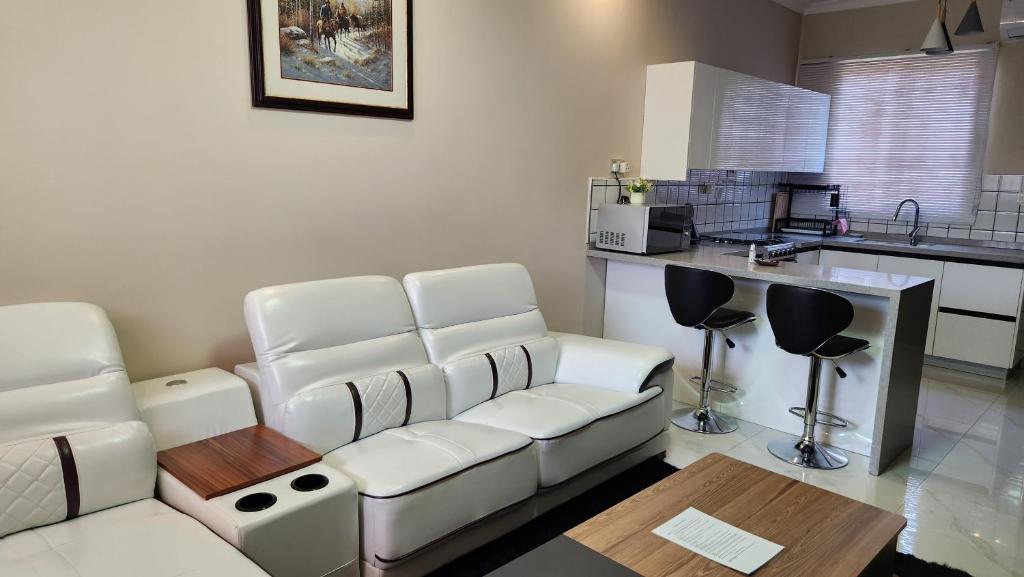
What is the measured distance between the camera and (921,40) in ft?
A: 17.3

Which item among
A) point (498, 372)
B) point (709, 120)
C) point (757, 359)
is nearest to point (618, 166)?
point (709, 120)

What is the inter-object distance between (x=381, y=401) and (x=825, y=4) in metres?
5.25

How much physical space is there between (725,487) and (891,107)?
4585mm

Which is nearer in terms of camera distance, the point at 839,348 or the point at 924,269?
the point at 839,348

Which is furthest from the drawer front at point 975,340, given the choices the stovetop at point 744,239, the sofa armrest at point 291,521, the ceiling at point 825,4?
the sofa armrest at point 291,521

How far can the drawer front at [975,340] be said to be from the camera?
4719mm

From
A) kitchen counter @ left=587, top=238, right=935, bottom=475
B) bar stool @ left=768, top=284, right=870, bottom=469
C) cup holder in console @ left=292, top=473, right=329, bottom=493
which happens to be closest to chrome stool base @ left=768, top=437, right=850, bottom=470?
bar stool @ left=768, top=284, right=870, bottom=469

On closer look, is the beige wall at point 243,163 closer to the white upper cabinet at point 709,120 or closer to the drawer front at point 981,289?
the white upper cabinet at point 709,120

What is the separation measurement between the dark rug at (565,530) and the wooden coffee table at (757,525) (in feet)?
1.88

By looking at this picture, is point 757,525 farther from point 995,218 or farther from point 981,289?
point 995,218

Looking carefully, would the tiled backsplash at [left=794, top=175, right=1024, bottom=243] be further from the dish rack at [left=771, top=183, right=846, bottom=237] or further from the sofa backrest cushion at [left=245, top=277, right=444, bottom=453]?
the sofa backrest cushion at [left=245, top=277, right=444, bottom=453]

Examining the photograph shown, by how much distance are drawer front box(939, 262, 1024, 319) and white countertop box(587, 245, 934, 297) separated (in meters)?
1.77

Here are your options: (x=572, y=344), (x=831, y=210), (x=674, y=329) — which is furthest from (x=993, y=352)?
(x=572, y=344)

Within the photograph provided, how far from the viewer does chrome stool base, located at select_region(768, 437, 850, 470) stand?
334 centimetres
